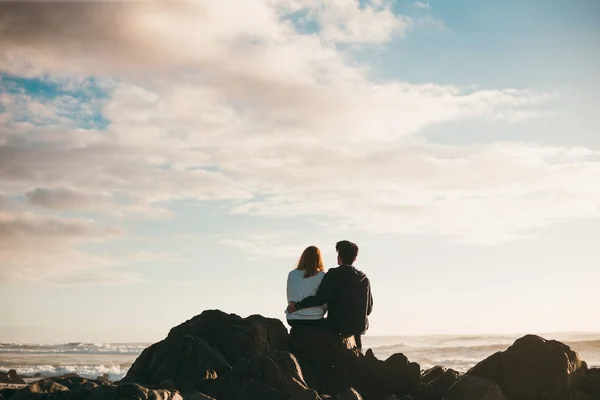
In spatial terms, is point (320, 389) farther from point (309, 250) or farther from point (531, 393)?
point (531, 393)

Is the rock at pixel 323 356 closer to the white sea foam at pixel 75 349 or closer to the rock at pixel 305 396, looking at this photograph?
the rock at pixel 305 396

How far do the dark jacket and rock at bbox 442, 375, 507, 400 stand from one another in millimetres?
2171

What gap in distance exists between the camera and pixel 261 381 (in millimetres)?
9148

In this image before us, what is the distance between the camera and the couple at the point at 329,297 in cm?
1131

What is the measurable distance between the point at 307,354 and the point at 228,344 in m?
1.22

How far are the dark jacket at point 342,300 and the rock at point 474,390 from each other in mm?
2171

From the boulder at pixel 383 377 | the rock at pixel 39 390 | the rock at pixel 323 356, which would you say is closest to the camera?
the rock at pixel 39 390

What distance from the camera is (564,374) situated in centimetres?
986

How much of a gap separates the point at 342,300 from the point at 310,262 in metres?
0.78

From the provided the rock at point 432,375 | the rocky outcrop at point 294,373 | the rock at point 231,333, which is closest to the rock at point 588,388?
the rocky outcrop at point 294,373

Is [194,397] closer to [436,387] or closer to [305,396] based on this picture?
[305,396]

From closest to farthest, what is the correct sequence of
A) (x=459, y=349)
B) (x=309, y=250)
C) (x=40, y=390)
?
(x=40, y=390)
(x=309, y=250)
(x=459, y=349)

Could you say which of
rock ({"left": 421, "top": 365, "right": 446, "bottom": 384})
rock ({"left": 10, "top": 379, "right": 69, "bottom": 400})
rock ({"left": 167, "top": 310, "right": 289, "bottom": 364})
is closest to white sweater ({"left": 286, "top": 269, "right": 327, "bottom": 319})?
rock ({"left": 167, "top": 310, "right": 289, "bottom": 364})

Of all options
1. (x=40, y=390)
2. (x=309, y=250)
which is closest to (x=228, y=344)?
(x=309, y=250)
